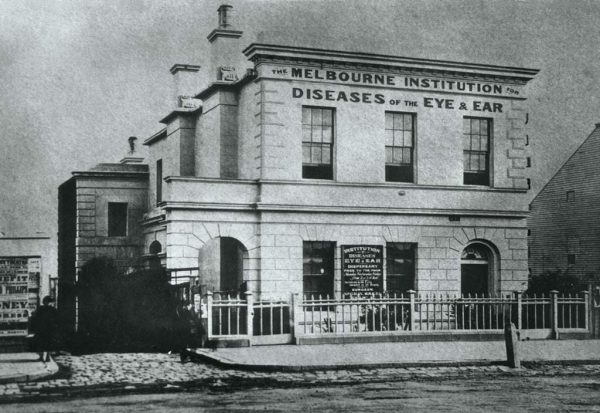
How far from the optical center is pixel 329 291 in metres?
24.2

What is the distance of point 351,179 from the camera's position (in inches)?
960

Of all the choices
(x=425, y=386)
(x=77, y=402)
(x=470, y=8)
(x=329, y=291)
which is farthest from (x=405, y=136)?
(x=77, y=402)

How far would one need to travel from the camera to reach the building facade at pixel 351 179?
925 inches

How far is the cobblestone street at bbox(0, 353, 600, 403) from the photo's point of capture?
1216 cm

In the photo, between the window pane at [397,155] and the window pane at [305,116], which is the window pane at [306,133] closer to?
the window pane at [305,116]

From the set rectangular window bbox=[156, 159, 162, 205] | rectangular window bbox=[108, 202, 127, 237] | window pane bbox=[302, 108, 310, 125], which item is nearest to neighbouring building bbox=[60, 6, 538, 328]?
window pane bbox=[302, 108, 310, 125]

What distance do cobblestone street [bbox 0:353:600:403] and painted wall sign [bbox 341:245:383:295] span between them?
8.78 meters

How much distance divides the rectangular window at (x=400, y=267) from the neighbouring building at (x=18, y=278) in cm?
1094

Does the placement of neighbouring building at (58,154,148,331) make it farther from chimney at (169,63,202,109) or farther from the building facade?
the building facade

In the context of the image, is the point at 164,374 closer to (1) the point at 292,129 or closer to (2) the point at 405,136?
(1) the point at 292,129

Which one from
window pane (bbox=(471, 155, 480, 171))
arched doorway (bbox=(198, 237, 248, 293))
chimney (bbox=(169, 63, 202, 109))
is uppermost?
chimney (bbox=(169, 63, 202, 109))

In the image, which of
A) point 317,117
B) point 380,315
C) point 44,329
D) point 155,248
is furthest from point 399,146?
point 44,329

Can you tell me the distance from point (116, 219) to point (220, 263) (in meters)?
11.0

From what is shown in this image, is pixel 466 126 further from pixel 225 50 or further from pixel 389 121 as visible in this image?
pixel 225 50
